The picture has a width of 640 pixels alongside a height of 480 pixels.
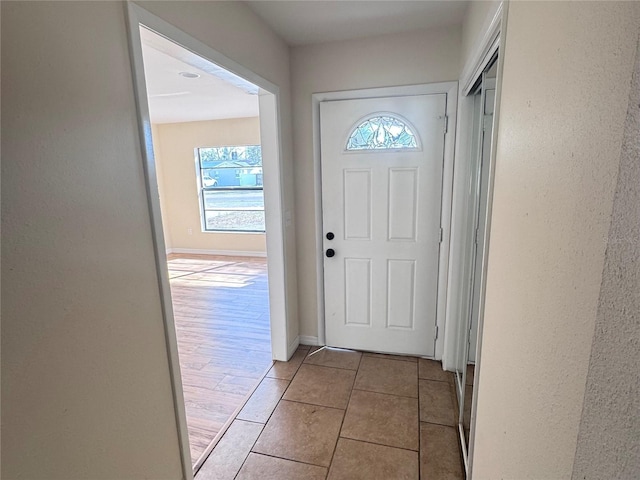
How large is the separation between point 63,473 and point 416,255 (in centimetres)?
223

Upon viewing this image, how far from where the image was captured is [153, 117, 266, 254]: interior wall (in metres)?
5.76

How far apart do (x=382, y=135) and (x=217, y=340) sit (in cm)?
232

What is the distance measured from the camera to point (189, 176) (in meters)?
6.14

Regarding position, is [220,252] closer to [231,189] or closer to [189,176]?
[231,189]

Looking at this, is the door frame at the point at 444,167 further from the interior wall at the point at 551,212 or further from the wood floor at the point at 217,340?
the interior wall at the point at 551,212

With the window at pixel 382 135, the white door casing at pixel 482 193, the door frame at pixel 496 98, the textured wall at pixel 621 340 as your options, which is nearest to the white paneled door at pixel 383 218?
the window at pixel 382 135

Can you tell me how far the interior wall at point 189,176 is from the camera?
5.76m

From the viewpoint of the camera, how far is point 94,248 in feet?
3.26

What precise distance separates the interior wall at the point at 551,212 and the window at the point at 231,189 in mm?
5227

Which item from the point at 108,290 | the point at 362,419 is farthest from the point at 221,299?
the point at 108,290

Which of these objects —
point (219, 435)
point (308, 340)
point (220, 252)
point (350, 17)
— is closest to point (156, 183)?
point (219, 435)

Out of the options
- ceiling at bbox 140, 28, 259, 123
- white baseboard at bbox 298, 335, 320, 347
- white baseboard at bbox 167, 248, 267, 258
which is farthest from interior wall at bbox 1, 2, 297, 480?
white baseboard at bbox 167, 248, 267, 258

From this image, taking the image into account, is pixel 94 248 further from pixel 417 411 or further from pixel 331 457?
pixel 417 411

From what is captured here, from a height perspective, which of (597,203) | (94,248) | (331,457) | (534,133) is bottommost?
(331,457)
